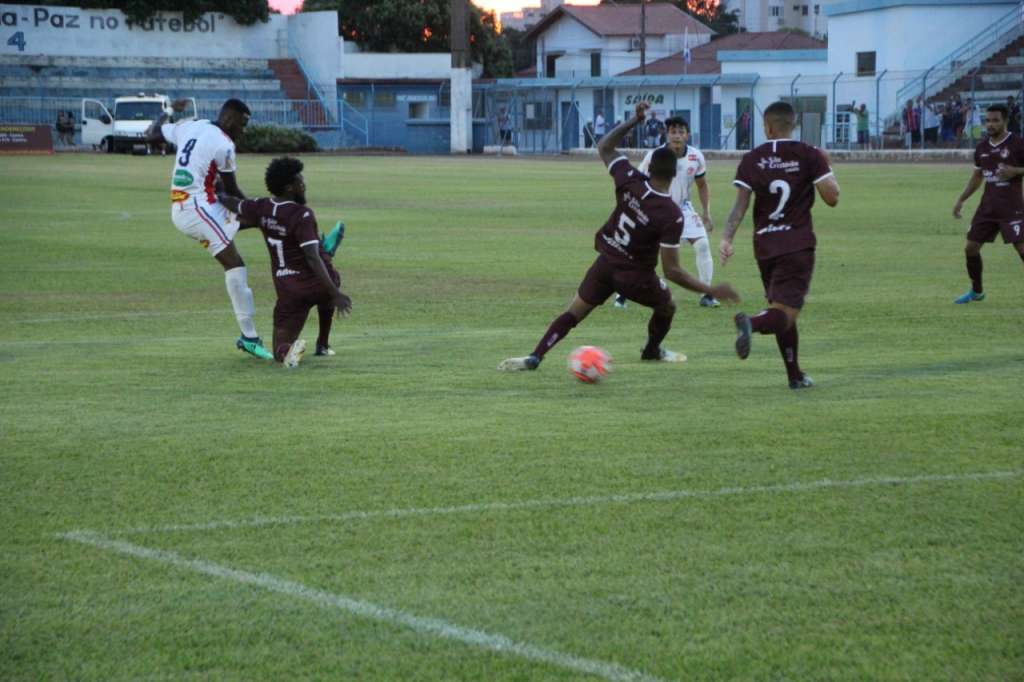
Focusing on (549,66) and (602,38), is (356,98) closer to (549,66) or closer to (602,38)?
(602,38)

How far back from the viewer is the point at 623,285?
10031 mm

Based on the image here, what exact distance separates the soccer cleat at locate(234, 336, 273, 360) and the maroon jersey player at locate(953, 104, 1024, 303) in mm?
7600

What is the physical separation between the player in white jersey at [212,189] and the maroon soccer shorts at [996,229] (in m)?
7.91

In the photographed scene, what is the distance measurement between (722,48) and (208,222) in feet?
282

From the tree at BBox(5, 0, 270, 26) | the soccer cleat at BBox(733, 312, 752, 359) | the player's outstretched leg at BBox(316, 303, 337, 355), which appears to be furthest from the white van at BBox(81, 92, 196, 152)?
the soccer cleat at BBox(733, 312, 752, 359)

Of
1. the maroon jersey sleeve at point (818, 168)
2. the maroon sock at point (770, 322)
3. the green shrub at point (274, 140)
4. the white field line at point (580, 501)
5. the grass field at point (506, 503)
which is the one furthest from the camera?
the green shrub at point (274, 140)

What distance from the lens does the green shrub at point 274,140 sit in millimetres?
62781

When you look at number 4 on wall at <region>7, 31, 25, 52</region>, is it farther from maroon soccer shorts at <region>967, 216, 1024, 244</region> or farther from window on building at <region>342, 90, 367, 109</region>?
maroon soccer shorts at <region>967, 216, 1024, 244</region>

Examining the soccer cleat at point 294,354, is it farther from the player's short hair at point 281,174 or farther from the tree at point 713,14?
the tree at point 713,14

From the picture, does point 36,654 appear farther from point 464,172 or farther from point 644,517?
point 464,172

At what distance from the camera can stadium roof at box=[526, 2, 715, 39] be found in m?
98.4

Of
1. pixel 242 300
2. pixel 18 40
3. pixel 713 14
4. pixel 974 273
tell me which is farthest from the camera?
pixel 713 14

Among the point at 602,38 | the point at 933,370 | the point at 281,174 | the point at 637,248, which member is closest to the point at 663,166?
the point at 637,248

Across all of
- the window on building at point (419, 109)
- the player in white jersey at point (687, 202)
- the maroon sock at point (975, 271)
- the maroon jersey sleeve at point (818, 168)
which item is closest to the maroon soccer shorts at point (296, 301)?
the maroon jersey sleeve at point (818, 168)
